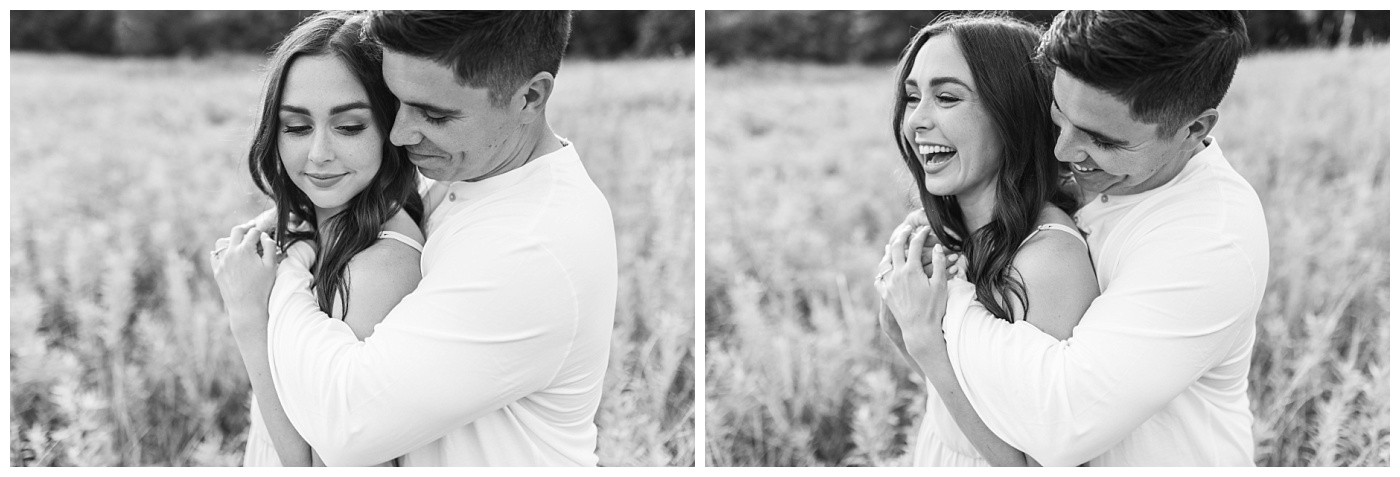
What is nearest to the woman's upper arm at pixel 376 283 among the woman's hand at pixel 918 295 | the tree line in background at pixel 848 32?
the woman's hand at pixel 918 295

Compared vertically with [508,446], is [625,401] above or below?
below

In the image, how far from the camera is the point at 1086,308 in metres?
1.87

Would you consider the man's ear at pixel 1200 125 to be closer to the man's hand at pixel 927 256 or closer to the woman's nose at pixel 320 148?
the man's hand at pixel 927 256

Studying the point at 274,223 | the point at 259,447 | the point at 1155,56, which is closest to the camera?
the point at 1155,56

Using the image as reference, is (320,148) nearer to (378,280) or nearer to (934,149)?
(378,280)

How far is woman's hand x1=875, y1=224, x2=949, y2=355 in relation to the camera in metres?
1.95

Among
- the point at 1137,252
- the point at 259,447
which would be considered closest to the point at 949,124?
the point at 1137,252

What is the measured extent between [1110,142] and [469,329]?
1.11 meters

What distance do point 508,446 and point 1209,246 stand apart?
1270 millimetres

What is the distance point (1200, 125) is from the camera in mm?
1783

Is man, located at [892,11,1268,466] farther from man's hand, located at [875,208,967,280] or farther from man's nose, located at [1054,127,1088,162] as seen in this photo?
man's hand, located at [875,208,967,280]

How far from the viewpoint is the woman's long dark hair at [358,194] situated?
1.83m

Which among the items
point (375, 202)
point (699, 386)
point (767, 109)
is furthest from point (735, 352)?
point (767, 109)

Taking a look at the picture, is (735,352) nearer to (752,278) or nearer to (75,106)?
(752,278)
